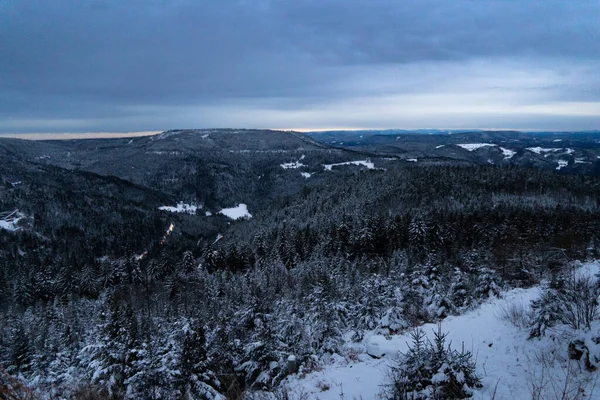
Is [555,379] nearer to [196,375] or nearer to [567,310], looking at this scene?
[567,310]

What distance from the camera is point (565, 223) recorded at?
201 ft

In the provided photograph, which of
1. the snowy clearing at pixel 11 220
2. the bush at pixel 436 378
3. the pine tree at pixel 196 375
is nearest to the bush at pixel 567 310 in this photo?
the bush at pixel 436 378

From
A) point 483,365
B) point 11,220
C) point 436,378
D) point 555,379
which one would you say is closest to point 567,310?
point 555,379

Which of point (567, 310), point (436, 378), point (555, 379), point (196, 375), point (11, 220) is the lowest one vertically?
point (11, 220)

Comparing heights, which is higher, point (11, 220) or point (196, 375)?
point (196, 375)

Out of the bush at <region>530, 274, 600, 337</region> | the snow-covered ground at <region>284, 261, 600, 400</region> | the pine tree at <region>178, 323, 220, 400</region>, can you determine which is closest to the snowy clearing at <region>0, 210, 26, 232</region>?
the pine tree at <region>178, 323, 220, 400</region>

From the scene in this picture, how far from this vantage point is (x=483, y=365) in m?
8.66

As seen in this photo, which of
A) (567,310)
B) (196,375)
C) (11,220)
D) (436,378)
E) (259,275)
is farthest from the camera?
(11,220)

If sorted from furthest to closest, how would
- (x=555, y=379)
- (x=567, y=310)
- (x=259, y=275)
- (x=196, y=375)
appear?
(x=259, y=275) → (x=196, y=375) → (x=567, y=310) → (x=555, y=379)

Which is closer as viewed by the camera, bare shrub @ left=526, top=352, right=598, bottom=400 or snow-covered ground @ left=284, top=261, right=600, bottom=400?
bare shrub @ left=526, top=352, right=598, bottom=400

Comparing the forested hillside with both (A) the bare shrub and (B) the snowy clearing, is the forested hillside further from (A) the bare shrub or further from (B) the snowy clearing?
(A) the bare shrub

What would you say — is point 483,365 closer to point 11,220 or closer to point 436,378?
point 436,378

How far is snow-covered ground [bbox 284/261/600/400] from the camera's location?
7.41 metres

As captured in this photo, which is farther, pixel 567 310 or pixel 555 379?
pixel 567 310
